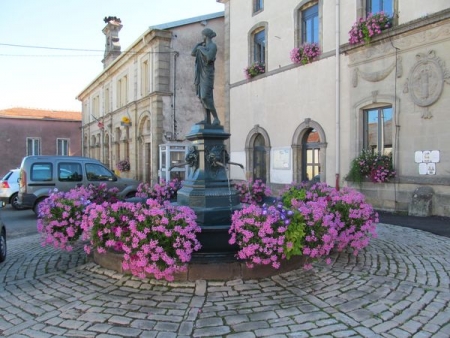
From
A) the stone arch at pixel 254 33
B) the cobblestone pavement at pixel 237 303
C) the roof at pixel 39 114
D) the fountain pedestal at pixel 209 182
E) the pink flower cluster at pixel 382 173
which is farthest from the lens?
the roof at pixel 39 114

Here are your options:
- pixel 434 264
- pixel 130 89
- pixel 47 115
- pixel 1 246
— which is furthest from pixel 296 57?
pixel 47 115

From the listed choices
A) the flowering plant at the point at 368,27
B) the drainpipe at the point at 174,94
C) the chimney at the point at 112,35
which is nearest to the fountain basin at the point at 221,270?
the flowering plant at the point at 368,27

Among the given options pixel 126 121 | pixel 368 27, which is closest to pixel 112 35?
pixel 126 121

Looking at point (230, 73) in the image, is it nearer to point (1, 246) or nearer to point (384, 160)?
point (384, 160)

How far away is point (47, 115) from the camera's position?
36.5m

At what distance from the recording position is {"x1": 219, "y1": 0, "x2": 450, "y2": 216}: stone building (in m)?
9.15

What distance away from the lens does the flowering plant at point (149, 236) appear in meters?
3.67

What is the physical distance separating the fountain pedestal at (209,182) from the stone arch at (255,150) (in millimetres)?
8796

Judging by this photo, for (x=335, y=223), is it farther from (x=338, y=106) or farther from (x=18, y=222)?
(x=18, y=222)

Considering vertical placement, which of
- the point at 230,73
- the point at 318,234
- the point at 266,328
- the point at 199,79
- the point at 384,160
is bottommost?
the point at 266,328

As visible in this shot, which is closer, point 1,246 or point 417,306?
point 417,306

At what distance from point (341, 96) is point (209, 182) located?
7.43 metres

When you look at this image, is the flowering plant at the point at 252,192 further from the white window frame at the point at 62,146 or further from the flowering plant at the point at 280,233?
the white window frame at the point at 62,146

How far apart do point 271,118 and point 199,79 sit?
8715mm
